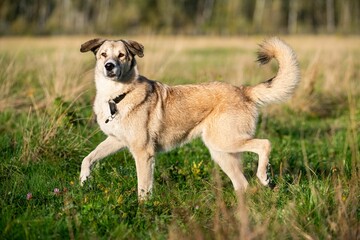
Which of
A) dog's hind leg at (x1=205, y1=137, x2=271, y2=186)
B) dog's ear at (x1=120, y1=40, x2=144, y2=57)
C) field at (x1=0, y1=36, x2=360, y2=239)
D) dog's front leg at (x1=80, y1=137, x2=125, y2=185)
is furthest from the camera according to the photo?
dog's ear at (x1=120, y1=40, x2=144, y2=57)

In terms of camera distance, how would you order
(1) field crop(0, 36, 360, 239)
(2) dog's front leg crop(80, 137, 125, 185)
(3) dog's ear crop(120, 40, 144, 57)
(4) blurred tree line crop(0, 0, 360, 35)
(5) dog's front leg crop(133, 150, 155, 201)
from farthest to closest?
(4) blurred tree line crop(0, 0, 360, 35) → (3) dog's ear crop(120, 40, 144, 57) → (2) dog's front leg crop(80, 137, 125, 185) → (5) dog's front leg crop(133, 150, 155, 201) → (1) field crop(0, 36, 360, 239)

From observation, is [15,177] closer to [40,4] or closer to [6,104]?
[6,104]

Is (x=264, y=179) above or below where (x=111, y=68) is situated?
below

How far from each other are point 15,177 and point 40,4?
4997 centimetres

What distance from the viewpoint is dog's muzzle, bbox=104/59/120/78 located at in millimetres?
5305

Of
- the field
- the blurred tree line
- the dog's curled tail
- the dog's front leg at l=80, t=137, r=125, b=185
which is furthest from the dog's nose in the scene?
the blurred tree line

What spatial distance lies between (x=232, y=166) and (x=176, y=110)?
881 millimetres

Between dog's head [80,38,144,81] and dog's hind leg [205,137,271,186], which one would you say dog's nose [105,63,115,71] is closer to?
dog's head [80,38,144,81]

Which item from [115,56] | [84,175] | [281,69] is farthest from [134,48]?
[281,69]

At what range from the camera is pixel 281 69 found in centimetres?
564

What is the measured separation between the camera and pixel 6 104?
26.4 feet

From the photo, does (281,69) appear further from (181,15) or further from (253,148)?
(181,15)

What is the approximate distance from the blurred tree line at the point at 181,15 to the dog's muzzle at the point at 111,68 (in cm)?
3743

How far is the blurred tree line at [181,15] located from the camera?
150ft
